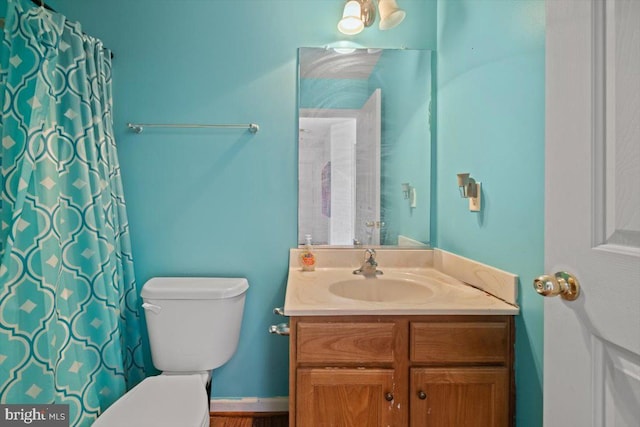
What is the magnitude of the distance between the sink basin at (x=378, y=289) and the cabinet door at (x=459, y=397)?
0.37 metres

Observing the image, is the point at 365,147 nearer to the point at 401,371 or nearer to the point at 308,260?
the point at 308,260

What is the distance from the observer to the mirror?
63.4 inches

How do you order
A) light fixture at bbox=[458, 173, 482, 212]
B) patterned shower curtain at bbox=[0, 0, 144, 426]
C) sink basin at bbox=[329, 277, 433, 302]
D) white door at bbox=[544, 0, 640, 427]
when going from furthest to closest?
sink basin at bbox=[329, 277, 433, 302]
light fixture at bbox=[458, 173, 482, 212]
patterned shower curtain at bbox=[0, 0, 144, 426]
white door at bbox=[544, 0, 640, 427]

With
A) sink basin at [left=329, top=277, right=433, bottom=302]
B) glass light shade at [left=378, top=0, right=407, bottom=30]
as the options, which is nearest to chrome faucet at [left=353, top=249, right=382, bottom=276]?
sink basin at [left=329, top=277, right=433, bottom=302]

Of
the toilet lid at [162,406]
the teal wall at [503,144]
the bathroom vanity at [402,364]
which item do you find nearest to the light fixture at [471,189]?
the teal wall at [503,144]

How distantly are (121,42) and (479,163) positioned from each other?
1.79m

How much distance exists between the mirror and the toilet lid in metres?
0.80

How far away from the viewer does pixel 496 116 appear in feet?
3.77

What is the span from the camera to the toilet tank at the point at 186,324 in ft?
4.62

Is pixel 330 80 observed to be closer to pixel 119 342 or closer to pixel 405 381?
pixel 405 381

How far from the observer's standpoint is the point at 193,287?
1440 mm

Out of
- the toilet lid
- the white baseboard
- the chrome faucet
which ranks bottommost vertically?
the white baseboard

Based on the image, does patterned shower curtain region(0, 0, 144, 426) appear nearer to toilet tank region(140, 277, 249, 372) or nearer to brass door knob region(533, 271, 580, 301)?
toilet tank region(140, 277, 249, 372)

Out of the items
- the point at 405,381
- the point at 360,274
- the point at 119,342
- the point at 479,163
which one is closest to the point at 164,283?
the point at 119,342
